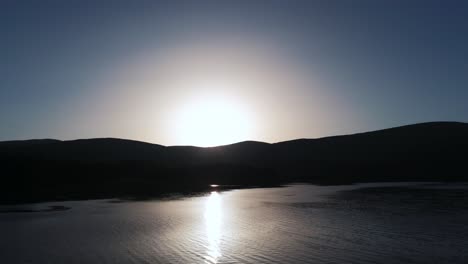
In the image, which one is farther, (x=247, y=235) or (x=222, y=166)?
(x=222, y=166)

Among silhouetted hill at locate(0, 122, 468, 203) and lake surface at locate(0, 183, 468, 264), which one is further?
silhouetted hill at locate(0, 122, 468, 203)

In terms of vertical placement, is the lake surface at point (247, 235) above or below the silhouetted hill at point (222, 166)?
below

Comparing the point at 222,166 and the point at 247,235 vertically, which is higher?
the point at 222,166

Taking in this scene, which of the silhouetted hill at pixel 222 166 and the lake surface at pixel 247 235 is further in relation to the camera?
the silhouetted hill at pixel 222 166
